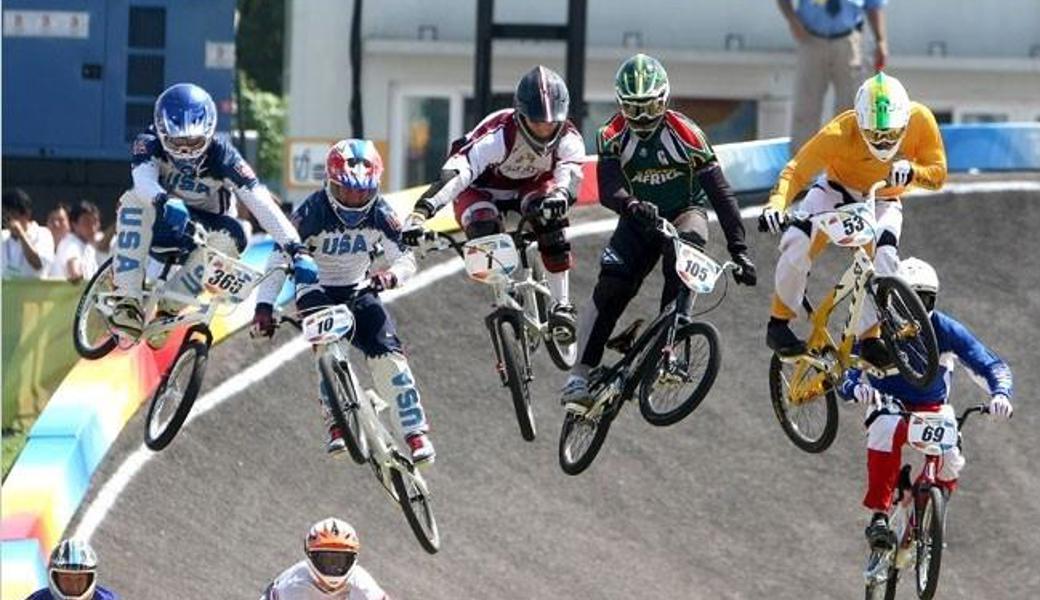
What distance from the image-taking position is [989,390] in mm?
15602

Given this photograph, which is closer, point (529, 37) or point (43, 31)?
point (529, 37)

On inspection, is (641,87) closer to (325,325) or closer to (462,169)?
(462,169)

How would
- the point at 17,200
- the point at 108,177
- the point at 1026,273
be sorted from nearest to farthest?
the point at 17,200, the point at 1026,273, the point at 108,177

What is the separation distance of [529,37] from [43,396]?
5.18 meters

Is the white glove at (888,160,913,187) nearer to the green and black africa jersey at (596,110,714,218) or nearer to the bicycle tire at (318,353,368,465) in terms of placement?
the green and black africa jersey at (596,110,714,218)

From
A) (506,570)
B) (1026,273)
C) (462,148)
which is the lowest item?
(506,570)

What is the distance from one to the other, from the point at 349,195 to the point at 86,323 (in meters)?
3.03

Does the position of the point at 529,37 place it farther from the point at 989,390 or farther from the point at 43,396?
the point at 989,390

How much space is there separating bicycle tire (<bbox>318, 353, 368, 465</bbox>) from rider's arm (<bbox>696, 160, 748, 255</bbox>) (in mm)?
2243

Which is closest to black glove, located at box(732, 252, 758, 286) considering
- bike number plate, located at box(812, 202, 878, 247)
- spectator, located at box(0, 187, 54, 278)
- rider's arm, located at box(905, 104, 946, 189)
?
bike number plate, located at box(812, 202, 878, 247)

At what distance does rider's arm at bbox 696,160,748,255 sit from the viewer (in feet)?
48.2

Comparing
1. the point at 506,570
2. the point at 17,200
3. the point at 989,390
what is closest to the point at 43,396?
the point at 17,200

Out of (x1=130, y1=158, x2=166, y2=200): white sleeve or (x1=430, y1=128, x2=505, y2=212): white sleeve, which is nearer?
(x1=430, y1=128, x2=505, y2=212): white sleeve

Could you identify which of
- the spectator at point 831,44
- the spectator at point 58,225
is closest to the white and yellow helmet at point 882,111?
the spectator at point 831,44
